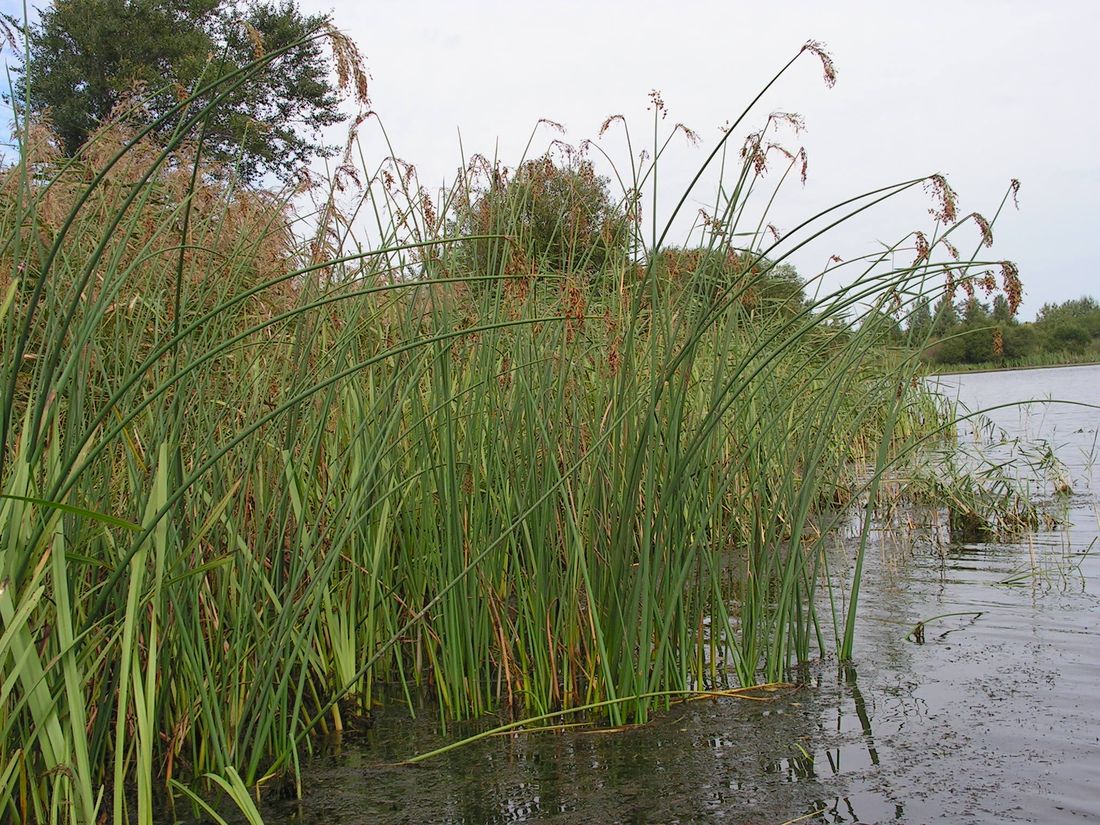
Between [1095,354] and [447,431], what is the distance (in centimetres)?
3857

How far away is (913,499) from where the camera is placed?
22.6 feet

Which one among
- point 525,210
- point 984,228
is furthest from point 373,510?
point 984,228

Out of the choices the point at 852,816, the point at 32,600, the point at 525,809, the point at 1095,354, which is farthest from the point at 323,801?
the point at 1095,354

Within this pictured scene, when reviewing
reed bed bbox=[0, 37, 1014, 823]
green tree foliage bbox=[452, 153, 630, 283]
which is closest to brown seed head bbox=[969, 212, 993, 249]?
reed bed bbox=[0, 37, 1014, 823]

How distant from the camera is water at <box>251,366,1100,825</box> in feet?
6.85

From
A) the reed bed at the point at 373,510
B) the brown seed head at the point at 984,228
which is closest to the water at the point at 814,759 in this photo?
the reed bed at the point at 373,510

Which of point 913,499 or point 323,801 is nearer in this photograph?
point 323,801

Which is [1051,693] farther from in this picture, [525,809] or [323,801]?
[323,801]

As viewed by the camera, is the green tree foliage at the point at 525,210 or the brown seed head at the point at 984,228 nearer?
the brown seed head at the point at 984,228

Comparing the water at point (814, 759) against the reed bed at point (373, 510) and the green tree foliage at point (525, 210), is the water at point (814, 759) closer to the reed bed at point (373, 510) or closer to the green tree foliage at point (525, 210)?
the reed bed at point (373, 510)

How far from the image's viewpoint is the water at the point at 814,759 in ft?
6.85

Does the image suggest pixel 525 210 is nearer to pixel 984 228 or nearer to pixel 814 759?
pixel 984 228

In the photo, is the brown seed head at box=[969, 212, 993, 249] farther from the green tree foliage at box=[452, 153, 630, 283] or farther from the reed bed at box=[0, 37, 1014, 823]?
the green tree foliage at box=[452, 153, 630, 283]

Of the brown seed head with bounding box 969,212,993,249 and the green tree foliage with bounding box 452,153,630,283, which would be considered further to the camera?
the green tree foliage with bounding box 452,153,630,283
